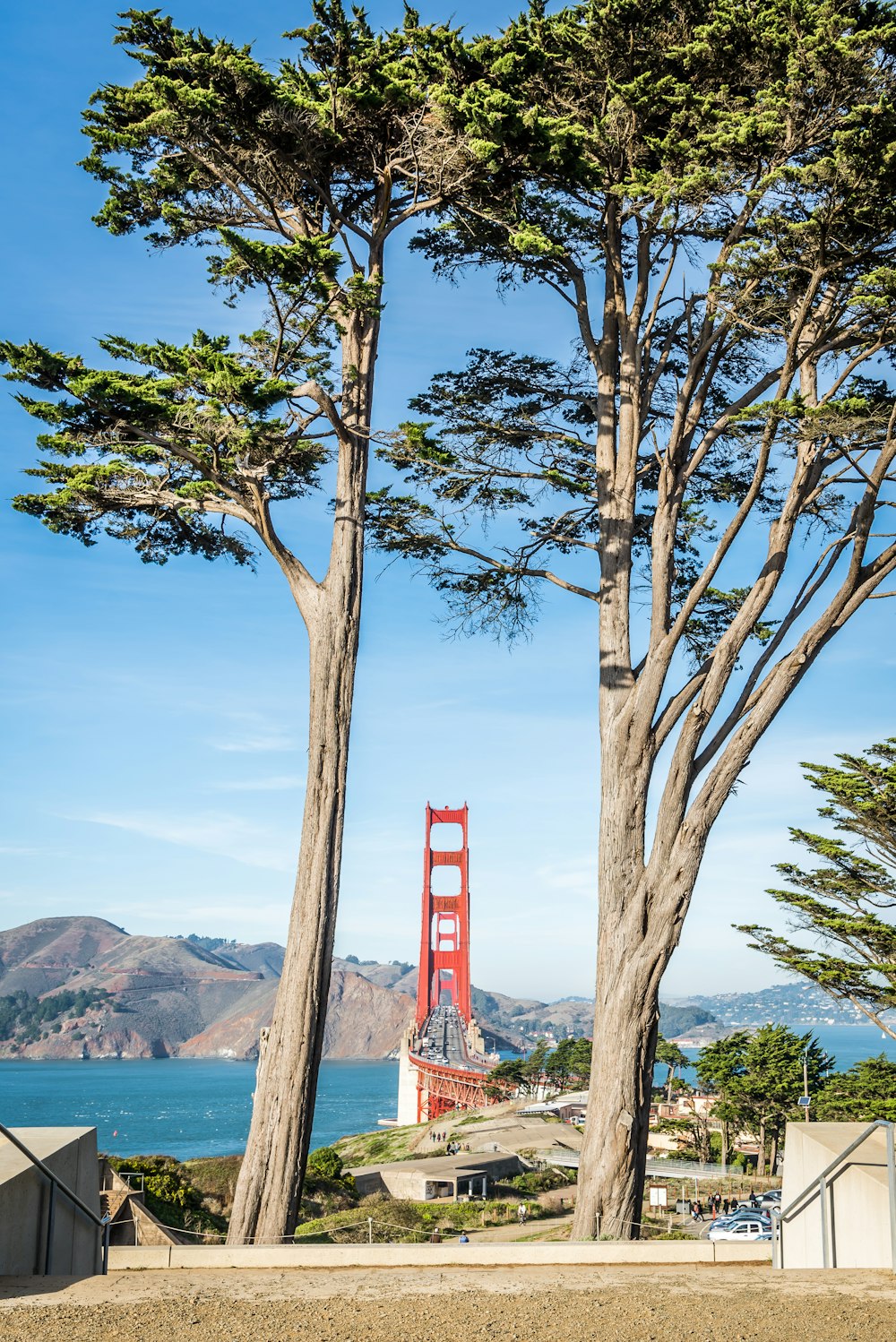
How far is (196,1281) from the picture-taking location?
3557mm

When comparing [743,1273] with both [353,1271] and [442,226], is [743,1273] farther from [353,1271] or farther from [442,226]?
[442,226]

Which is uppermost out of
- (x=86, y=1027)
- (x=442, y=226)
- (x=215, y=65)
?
(x=215, y=65)

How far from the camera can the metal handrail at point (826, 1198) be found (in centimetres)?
354

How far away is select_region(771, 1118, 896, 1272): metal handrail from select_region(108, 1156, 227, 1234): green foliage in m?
9.07

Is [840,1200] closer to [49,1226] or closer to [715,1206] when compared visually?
[49,1226]

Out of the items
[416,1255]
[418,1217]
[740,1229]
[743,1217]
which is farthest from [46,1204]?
[418,1217]

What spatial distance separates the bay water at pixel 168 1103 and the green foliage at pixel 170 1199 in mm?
23893

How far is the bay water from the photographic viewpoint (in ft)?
177

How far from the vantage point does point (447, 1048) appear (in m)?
63.3

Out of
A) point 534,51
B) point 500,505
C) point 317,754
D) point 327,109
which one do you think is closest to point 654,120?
point 534,51

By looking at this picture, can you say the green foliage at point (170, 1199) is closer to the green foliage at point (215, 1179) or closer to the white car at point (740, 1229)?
the green foliage at point (215, 1179)

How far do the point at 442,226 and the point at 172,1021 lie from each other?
6098 inches

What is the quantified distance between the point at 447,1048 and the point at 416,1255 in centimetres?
6245

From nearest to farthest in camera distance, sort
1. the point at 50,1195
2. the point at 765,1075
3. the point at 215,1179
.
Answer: the point at 50,1195 < the point at 215,1179 < the point at 765,1075
